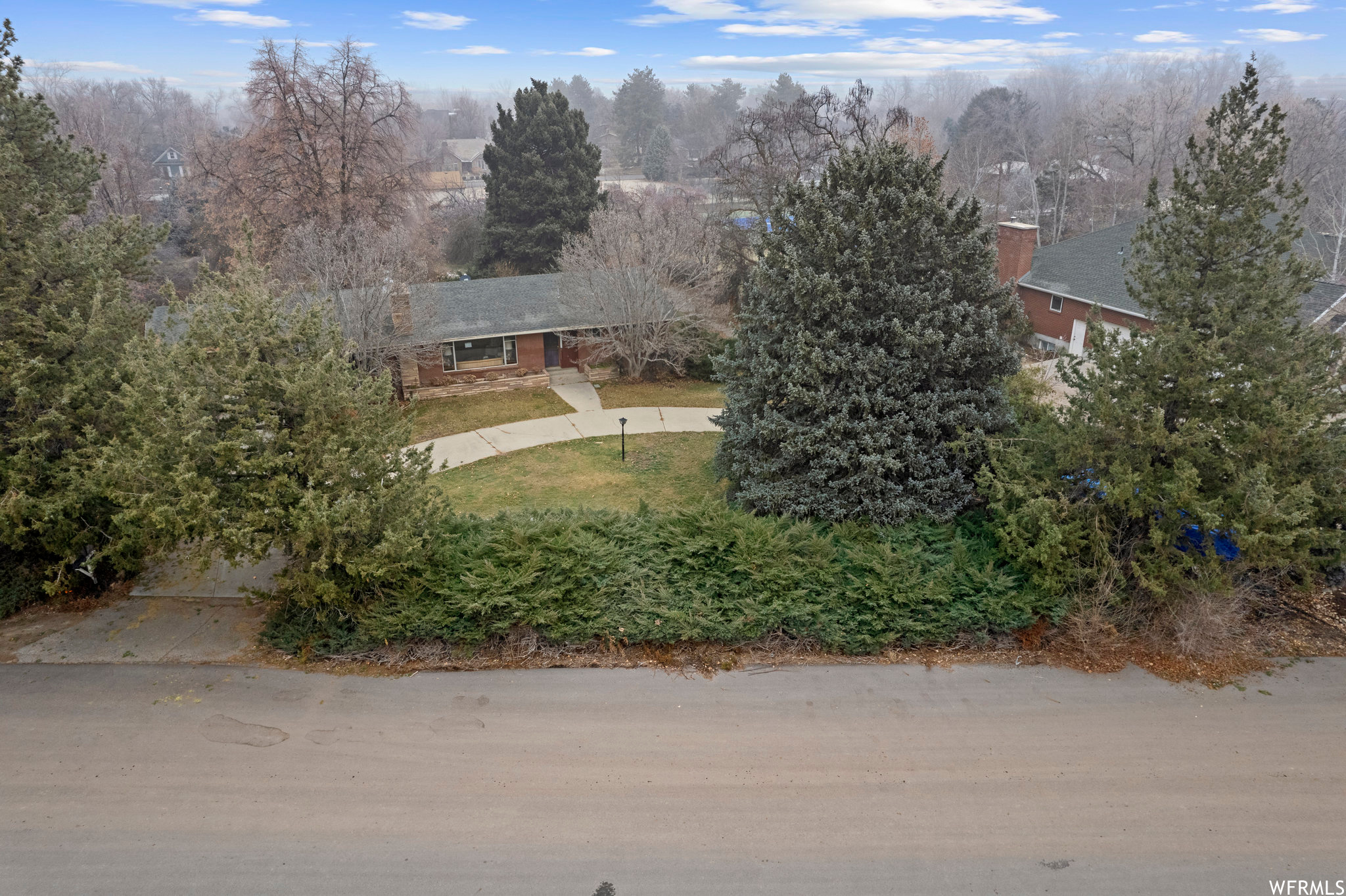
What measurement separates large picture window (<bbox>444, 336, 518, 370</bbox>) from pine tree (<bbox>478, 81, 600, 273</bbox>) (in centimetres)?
1184

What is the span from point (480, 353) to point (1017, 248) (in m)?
20.7

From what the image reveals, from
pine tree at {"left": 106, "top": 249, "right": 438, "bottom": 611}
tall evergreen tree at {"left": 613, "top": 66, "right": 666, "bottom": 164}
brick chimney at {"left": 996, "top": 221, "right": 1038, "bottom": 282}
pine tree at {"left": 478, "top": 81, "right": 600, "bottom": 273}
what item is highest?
tall evergreen tree at {"left": 613, "top": 66, "right": 666, "bottom": 164}

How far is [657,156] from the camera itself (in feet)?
256

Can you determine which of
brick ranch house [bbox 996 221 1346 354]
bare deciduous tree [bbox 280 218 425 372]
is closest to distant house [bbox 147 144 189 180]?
bare deciduous tree [bbox 280 218 425 372]

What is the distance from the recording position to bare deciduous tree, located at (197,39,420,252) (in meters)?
27.5

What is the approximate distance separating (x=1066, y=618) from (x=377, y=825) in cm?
852

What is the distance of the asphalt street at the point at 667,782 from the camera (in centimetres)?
707

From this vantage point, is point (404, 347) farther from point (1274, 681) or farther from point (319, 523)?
point (1274, 681)

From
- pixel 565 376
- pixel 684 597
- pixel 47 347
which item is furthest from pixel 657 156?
pixel 684 597

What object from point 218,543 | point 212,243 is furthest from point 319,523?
point 212,243

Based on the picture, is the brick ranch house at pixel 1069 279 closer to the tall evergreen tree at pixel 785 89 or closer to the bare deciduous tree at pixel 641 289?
the bare deciduous tree at pixel 641 289

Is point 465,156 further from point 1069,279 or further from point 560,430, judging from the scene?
point 560,430

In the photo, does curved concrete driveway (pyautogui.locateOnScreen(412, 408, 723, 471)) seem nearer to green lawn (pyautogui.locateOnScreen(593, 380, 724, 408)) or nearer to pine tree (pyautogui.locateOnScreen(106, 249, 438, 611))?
green lawn (pyautogui.locateOnScreen(593, 380, 724, 408))

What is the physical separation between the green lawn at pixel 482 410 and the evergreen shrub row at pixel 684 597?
11.0 metres
